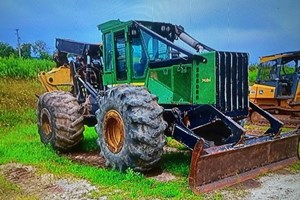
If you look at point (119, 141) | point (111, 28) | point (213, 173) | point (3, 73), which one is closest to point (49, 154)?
point (119, 141)

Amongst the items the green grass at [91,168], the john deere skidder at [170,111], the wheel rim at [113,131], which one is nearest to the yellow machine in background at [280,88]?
the green grass at [91,168]

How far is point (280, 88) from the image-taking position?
43.2ft

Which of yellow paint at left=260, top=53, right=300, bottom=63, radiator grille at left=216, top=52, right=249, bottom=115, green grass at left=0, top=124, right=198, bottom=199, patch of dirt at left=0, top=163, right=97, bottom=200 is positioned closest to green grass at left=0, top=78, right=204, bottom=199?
green grass at left=0, top=124, right=198, bottom=199

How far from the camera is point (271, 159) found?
628 cm

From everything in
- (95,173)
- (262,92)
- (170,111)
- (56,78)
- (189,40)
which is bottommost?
(95,173)

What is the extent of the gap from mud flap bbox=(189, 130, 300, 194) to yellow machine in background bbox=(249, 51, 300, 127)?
6.19 metres

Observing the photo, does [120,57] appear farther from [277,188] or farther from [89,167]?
[277,188]

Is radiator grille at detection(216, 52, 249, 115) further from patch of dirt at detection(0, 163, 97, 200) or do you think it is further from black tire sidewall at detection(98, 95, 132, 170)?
patch of dirt at detection(0, 163, 97, 200)

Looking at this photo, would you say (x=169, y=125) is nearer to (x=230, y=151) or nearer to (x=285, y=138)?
(x=230, y=151)

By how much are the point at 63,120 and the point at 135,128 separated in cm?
265

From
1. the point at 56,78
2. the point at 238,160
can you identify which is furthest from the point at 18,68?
the point at 238,160

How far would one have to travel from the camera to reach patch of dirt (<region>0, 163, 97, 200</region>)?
17.2 ft

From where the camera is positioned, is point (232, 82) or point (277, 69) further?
point (277, 69)

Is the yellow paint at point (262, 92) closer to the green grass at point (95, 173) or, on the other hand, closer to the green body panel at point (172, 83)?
the green grass at point (95, 173)
